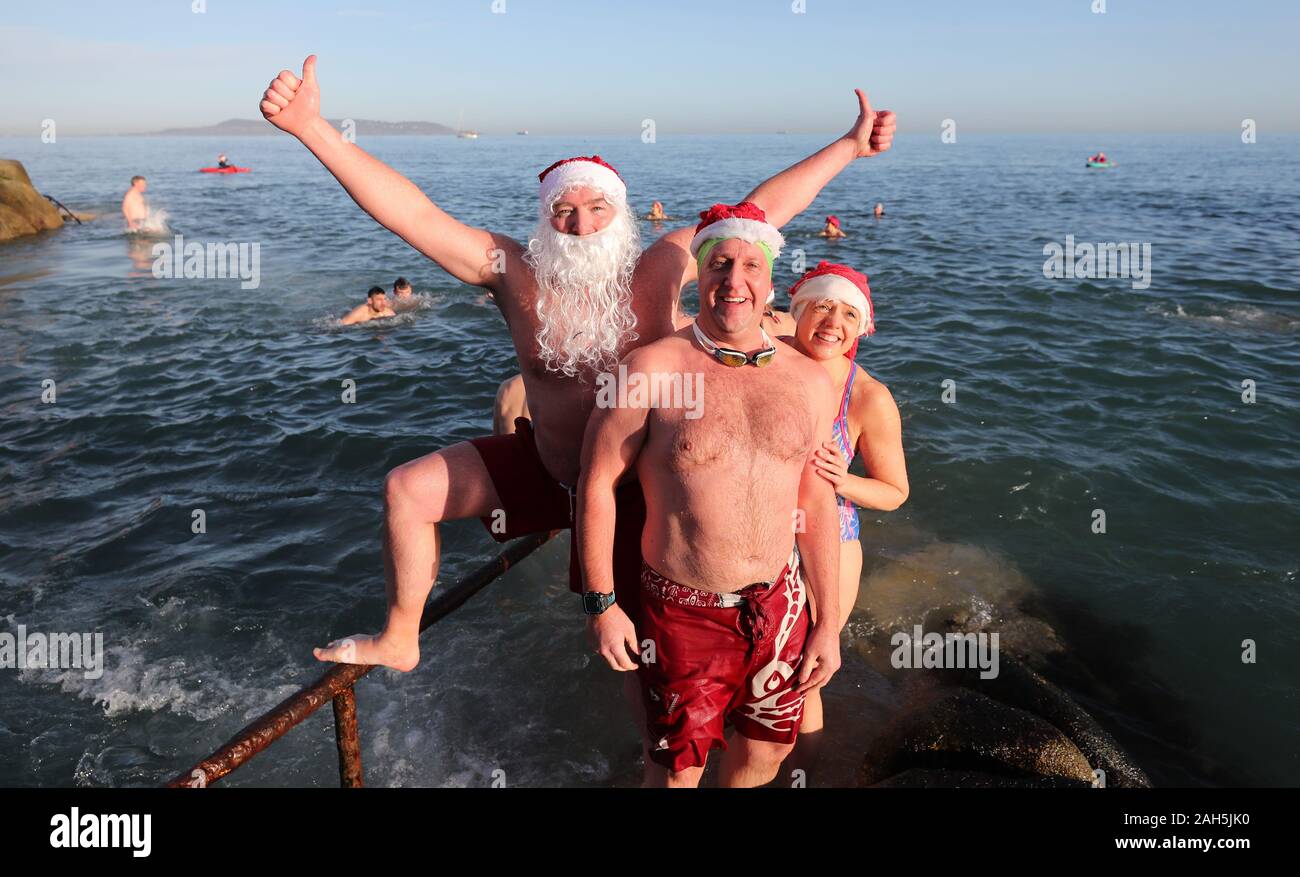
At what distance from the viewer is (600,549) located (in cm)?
290

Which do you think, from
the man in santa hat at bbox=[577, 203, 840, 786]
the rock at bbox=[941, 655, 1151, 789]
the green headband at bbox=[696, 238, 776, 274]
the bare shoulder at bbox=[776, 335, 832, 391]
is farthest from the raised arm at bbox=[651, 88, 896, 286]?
the rock at bbox=[941, 655, 1151, 789]

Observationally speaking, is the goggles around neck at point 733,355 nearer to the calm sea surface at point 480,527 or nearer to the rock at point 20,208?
the calm sea surface at point 480,527

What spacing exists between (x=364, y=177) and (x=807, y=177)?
1.84m

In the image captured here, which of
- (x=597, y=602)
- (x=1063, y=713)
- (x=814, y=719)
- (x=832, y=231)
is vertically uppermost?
(x=832, y=231)

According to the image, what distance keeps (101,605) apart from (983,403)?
449 inches

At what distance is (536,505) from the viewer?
3.40 m

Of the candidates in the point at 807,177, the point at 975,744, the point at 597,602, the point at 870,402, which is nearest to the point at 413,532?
the point at 597,602

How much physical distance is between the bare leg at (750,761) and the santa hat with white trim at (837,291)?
187cm

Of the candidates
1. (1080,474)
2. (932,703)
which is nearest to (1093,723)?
(932,703)

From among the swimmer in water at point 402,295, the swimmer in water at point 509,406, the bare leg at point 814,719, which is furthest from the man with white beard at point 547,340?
the swimmer in water at point 402,295

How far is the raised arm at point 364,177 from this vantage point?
107 inches

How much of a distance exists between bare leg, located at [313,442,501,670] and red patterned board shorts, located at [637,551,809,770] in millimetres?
844

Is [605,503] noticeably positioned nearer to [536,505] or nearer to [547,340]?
[536,505]
